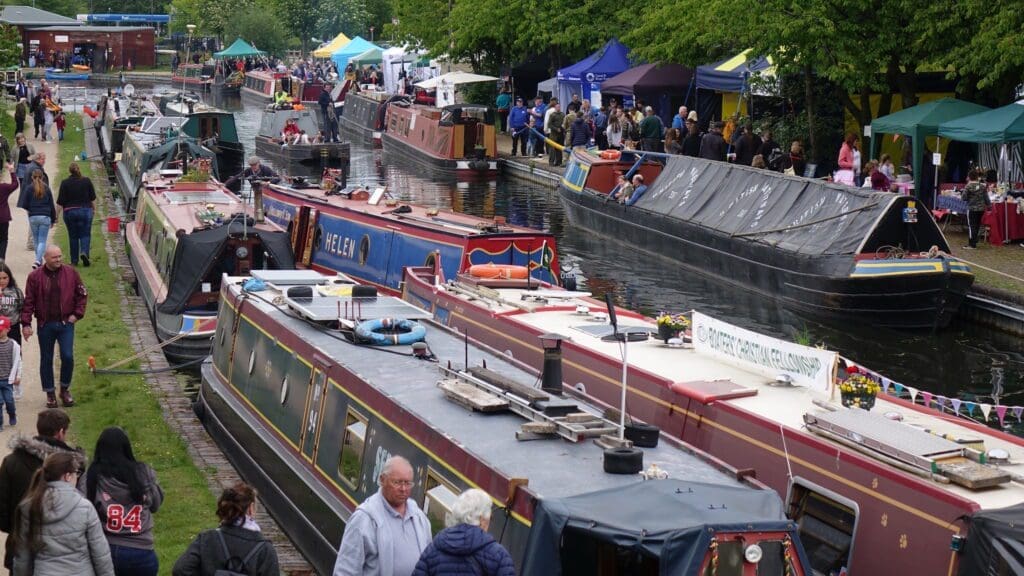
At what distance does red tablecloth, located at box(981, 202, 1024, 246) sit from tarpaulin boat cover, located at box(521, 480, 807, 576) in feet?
61.9

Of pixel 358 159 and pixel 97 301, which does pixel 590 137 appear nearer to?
pixel 358 159

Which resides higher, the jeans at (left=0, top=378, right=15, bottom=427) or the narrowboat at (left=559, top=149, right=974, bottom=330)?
the narrowboat at (left=559, top=149, right=974, bottom=330)

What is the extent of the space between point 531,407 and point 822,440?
194 centimetres

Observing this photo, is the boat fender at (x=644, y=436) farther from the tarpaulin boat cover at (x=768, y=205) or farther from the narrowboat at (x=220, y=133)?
the narrowboat at (x=220, y=133)

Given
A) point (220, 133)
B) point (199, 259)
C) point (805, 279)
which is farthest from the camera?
point (220, 133)

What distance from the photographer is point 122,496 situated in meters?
8.32

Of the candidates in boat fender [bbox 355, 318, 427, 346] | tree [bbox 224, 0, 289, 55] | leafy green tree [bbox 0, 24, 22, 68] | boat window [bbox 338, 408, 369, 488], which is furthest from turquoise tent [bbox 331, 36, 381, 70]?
boat window [bbox 338, 408, 369, 488]

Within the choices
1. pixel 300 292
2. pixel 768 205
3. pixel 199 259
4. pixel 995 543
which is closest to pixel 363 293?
pixel 300 292

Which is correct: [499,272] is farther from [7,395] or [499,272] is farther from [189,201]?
[189,201]

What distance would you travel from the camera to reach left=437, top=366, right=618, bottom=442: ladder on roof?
9328 millimetres

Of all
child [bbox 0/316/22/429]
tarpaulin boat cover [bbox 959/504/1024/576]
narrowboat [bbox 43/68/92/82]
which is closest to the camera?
tarpaulin boat cover [bbox 959/504/1024/576]

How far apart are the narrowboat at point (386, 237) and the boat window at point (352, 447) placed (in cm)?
573

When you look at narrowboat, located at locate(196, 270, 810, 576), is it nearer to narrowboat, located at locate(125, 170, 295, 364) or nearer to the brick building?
narrowboat, located at locate(125, 170, 295, 364)

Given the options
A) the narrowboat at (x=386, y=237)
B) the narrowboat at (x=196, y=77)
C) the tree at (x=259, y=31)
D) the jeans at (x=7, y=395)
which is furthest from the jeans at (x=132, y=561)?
the tree at (x=259, y=31)
